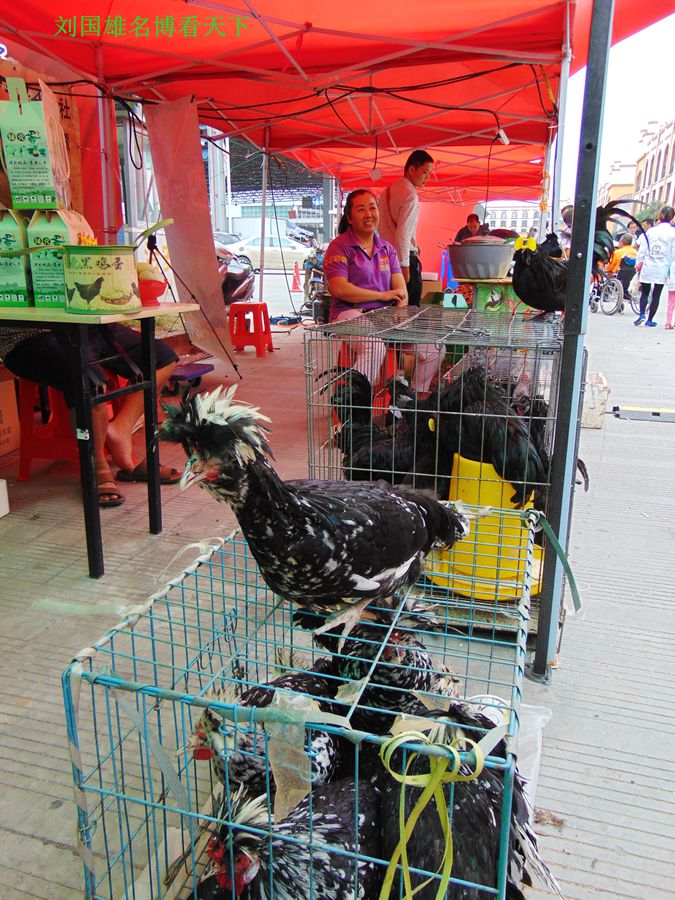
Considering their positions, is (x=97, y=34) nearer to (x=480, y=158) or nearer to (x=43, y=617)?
(x=43, y=617)

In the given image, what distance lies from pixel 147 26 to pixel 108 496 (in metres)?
3.23

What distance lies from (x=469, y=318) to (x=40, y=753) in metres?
2.57

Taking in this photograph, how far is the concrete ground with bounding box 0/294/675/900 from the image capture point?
1.49 m

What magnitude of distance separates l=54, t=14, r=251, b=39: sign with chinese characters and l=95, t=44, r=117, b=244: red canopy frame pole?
326 mm

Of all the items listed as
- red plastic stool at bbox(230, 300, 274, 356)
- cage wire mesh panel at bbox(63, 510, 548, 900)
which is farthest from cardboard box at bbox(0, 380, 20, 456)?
red plastic stool at bbox(230, 300, 274, 356)

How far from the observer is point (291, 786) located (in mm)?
1039

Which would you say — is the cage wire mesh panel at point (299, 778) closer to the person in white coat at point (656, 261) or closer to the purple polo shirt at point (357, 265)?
the purple polo shirt at point (357, 265)

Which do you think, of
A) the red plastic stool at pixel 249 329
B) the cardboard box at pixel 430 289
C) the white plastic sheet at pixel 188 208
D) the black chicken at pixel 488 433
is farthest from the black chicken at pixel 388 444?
the red plastic stool at pixel 249 329

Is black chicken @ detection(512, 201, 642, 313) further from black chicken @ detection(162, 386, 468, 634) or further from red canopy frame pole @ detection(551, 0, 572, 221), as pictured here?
black chicken @ detection(162, 386, 468, 634)

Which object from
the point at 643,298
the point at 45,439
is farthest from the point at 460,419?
the point at 643,298

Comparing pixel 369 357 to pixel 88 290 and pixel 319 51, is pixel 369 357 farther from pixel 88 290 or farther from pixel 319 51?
pixel 319 51

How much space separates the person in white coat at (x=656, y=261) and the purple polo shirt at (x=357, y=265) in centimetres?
796

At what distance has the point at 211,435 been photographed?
1.22 m

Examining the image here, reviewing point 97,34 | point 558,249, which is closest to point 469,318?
point 558,249
